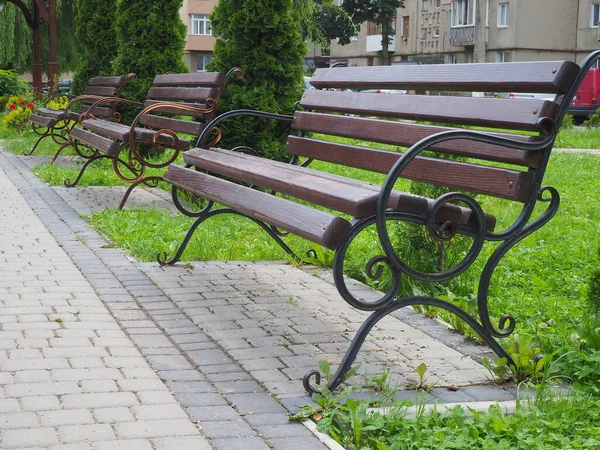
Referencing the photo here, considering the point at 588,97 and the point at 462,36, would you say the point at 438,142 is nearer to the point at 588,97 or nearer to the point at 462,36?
the point at 588,97

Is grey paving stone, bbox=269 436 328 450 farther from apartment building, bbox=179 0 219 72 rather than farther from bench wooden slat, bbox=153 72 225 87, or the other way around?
apartment building, bbox=179 0 219 72

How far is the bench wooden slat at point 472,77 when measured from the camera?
377 cm

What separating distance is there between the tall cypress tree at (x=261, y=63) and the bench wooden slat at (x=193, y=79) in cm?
33

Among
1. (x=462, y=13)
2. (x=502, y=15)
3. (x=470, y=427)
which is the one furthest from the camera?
(x=462, y=13)

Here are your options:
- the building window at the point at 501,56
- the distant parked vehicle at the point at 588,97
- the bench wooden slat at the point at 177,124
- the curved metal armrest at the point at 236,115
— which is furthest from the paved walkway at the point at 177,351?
the building window at the point at 501,56

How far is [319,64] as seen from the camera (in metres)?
75.4

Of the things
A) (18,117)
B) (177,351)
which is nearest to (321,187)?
(177,351)

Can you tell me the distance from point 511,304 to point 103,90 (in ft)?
26.5

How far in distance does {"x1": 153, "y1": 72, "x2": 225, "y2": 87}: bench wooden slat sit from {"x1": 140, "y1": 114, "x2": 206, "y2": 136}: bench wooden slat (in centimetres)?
35

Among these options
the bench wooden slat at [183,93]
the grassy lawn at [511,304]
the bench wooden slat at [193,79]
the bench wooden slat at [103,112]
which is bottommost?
the grassy lawn at [511,304]

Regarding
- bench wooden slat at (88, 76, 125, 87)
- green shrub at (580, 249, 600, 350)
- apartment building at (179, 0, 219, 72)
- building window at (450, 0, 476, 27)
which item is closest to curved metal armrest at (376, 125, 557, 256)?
green shrub at (580, 249, 600, 350)

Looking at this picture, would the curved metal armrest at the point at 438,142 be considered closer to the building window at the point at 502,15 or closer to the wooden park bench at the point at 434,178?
the wooden park bench at the point at 434,178

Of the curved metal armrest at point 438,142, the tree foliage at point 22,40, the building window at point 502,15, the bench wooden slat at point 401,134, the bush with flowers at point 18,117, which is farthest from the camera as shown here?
the building window at point 502,15

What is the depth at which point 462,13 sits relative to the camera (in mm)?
58156
